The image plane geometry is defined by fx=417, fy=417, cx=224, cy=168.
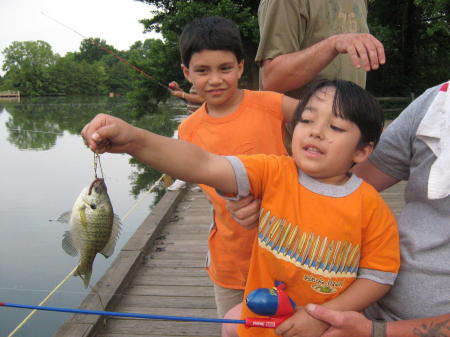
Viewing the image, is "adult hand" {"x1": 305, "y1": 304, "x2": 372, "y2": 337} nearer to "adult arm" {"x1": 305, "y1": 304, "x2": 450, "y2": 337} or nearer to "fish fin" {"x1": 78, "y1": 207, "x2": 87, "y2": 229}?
"adult arm" {"x1": 305, "y1": 304, "x2": 450, "y2": 337}

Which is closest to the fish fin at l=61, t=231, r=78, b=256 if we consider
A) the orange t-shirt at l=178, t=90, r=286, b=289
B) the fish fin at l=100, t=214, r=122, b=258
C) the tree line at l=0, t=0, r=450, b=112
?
the fish fin at l=100, t=214, r=122, b=258

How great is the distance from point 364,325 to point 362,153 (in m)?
0.54

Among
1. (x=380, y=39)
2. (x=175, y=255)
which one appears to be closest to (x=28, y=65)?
(x=380, y=39)

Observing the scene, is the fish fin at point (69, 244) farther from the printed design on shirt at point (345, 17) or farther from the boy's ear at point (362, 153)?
the printed design on shirt at point (345, 17)

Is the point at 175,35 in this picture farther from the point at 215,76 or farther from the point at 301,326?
the point at 301,326

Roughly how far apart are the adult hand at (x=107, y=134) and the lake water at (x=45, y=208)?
6.80 feet

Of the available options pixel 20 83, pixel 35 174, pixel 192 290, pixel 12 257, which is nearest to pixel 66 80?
pixel 20 83

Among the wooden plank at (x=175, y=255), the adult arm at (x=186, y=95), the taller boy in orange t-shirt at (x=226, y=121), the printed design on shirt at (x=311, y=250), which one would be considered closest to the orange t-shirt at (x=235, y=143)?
the taller boy in orange t-shirt at (x=226, y=121)

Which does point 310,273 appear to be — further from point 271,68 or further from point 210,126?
point 271,68

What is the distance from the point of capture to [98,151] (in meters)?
1.06

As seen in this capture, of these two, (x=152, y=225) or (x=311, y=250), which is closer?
(x=311, y=250)

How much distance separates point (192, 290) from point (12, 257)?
380 centimetres

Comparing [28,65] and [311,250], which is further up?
[28,65]

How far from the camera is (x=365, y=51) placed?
1372 millimetres
